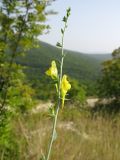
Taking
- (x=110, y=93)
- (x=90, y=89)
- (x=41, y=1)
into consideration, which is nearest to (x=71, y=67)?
(x=90, y=89)

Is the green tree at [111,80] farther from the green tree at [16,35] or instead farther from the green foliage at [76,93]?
the green tree at [16,35]

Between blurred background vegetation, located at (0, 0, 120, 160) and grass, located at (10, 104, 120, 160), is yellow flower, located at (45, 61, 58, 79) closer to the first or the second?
blurred background vegetation, located at (0, 0, 120, 160)

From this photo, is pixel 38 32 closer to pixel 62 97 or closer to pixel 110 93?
pixel 62 97

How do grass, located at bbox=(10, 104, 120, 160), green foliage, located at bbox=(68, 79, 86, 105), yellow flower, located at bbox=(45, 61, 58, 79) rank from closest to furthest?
yellow flower, located at bbox=(45, 61, 58, 79) → grass, located at bbox=(10, 104, 120, 160) → green foliage, located at bbox=(68, 79, 86, 105)

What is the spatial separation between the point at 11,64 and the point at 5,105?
1.11 m

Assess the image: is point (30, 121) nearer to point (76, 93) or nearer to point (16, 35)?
point (16, 35)

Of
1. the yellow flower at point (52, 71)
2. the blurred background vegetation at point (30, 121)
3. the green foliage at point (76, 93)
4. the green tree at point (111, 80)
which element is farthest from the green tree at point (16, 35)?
the green foliage at point (76, 93)

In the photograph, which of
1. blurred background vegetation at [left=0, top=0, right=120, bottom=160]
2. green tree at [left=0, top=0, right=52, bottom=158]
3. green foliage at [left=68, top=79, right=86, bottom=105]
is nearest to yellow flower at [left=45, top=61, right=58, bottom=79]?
blurred background vegetation at [left=0, top=0, right=120, bottom=160]

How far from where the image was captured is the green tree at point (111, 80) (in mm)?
17033

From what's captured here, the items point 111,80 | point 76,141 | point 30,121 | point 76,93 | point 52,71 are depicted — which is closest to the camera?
point 52,71

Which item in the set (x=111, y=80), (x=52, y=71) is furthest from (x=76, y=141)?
(x=111, y=80)

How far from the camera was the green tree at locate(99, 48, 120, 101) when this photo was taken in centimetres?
1703

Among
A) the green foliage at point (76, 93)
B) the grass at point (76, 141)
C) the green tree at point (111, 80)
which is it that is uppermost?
the grass at point (76, 141)

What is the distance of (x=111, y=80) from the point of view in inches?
680
